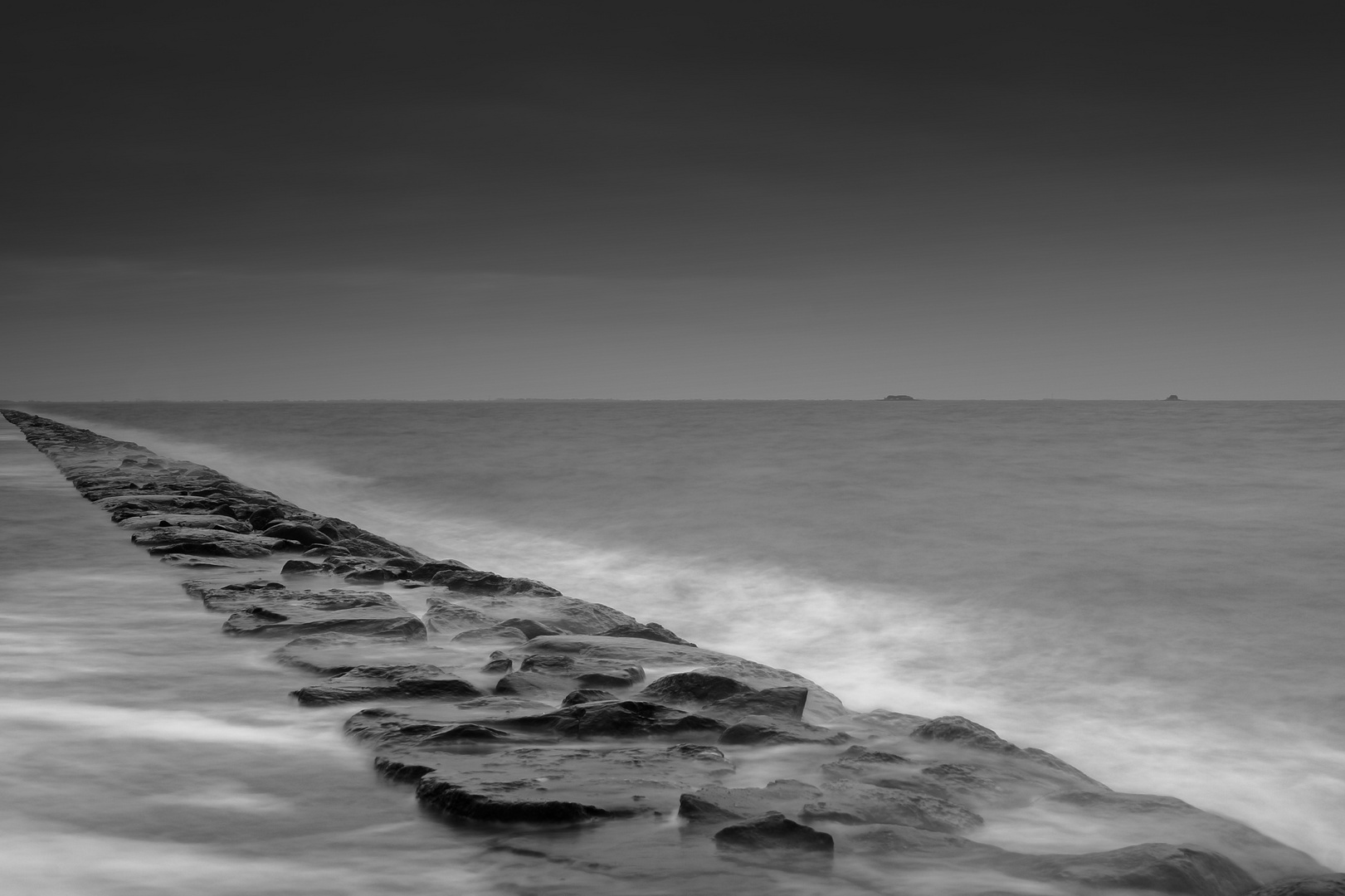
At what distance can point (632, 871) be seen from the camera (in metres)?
2.03

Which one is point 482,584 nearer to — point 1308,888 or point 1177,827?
point 1177,827

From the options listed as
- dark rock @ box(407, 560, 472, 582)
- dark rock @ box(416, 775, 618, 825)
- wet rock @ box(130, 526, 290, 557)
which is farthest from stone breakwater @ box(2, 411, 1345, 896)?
wet rock @ box(130, 526, 290, 557)

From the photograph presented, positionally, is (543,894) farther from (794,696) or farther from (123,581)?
(123,581)

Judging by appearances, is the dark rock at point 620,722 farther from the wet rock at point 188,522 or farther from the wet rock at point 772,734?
the wet rock at point 188,522

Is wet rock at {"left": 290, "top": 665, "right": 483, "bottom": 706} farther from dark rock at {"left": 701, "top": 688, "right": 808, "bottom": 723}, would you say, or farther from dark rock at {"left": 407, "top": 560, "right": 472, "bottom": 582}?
dark rock at {"left": 407, "top": 560, "right": 472, "bottom": 582}

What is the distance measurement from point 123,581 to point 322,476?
15.3 m

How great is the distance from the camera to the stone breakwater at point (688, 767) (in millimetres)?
2166

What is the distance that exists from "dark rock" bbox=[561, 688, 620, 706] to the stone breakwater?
0.9 inches

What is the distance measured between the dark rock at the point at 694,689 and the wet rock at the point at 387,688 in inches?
21.4

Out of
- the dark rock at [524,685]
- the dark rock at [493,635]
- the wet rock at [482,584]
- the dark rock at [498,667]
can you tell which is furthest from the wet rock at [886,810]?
the wet rock at [482,584]

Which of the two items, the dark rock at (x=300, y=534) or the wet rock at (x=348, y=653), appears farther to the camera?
the dark rock at (x=300, y=534)

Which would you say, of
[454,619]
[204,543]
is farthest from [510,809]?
[204,543]

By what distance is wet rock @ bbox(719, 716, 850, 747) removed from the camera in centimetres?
302

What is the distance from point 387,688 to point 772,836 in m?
1.54
